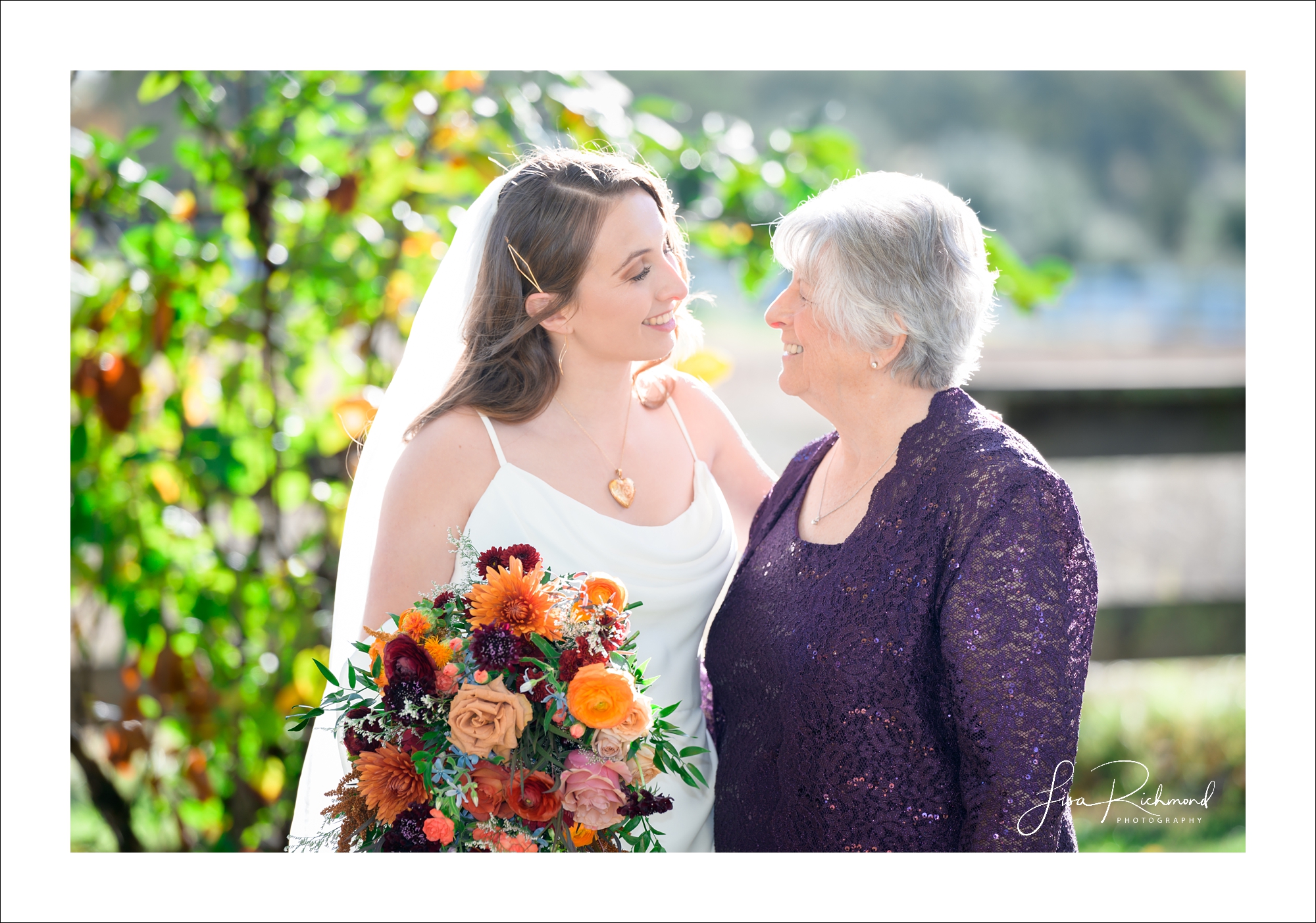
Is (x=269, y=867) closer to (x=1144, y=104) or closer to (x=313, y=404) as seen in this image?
(x=313, y=404)

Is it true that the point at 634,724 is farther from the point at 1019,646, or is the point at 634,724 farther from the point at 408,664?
the point at 1019,646

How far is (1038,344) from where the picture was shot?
11.6 meters

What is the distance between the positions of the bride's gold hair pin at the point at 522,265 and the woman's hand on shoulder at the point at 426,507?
1.15 feet

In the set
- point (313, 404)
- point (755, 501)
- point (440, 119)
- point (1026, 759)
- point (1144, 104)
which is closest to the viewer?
point (1026, 759)

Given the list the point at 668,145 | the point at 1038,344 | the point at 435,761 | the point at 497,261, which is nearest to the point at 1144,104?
the point at 1038,344

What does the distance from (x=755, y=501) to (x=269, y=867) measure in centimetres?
144

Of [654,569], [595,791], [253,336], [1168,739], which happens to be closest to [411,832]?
[595,791]

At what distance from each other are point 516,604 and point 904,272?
1.05 m

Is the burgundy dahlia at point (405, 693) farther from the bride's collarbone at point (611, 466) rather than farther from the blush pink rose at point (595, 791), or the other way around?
the bride's collarbone at point (611, 466)

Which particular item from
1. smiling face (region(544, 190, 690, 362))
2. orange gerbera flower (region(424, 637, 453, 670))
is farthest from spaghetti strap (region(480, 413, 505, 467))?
orange gerbera flower (region(424, 637, 453, 670))

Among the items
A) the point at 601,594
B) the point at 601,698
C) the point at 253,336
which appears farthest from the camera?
the point at 253,336

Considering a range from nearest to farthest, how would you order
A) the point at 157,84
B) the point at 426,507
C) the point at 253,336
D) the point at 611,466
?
the point at 426,507, the point at 611,466, the point at 157,84, the point at 253,336

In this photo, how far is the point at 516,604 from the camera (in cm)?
160
